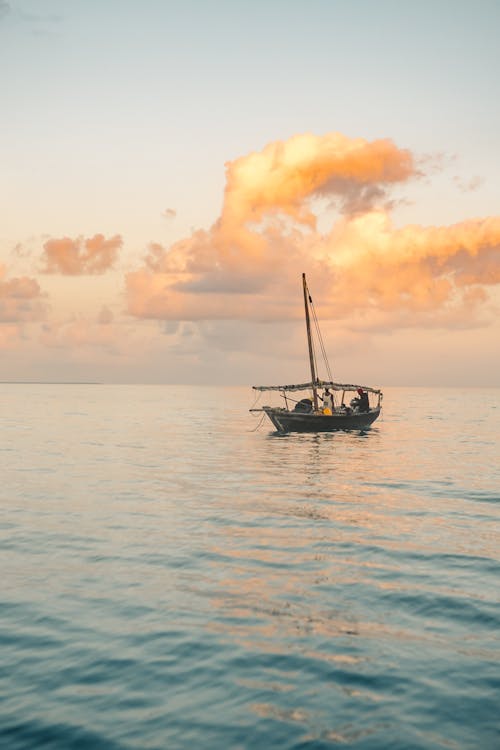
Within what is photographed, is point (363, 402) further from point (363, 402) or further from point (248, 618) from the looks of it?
point (248, 618)

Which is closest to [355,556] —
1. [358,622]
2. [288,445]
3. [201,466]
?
[358,622]

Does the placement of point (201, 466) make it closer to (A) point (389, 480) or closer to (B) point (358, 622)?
(A) point (389, 480)

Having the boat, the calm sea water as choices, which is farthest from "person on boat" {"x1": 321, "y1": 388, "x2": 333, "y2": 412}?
the calm sea water

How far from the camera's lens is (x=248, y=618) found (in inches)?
508

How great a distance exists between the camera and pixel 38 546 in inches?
739

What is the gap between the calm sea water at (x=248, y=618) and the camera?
890cm

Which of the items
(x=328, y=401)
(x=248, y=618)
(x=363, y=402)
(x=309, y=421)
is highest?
(x=328, y=401)

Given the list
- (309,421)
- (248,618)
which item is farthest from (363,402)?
(248,618)

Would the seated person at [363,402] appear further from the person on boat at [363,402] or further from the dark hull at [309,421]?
the dark hull at [309,421]

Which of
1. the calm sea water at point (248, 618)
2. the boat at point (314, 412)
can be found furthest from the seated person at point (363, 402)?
the calm sea water at point (248, 618)

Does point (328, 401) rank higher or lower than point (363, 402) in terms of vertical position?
higher

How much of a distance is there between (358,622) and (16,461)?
105 feet

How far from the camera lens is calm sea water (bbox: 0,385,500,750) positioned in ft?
29.2

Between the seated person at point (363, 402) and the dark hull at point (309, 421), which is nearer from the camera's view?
the dark hull at point (309, 421)
